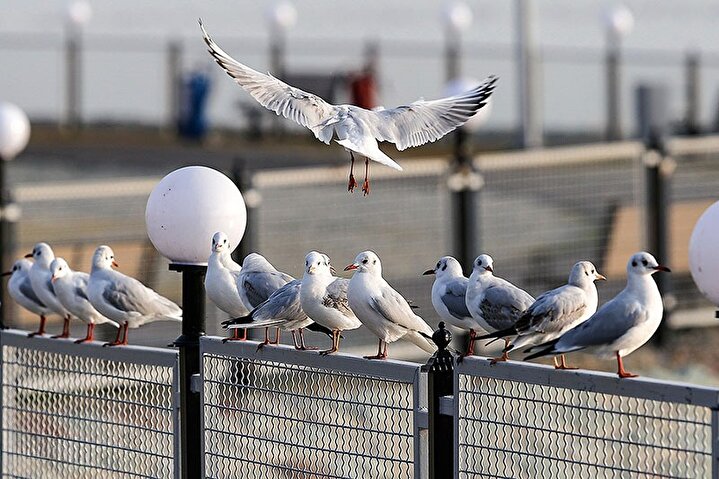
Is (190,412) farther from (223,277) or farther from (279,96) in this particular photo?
(279,96)

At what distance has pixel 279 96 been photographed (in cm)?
607

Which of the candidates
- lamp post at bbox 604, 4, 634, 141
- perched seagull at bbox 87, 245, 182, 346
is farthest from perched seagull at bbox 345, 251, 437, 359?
lamp post at bbox 604, 4, 634, 141

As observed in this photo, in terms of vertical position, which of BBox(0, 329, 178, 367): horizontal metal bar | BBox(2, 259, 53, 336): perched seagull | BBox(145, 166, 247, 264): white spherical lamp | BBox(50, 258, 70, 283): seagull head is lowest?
BBox(0, 329, 178, 367): horizontal metal bar

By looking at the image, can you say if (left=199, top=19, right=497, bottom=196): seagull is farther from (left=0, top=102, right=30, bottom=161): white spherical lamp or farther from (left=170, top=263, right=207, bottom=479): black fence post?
(left=0, top=102, right=30, bottom=161): white spherical lamp

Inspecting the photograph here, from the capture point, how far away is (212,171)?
6094 millimetres

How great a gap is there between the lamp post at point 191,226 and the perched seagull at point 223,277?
0.07 metres

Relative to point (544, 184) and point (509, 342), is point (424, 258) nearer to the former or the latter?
point (544, 184)

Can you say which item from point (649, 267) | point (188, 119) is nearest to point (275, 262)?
point (649, 267)

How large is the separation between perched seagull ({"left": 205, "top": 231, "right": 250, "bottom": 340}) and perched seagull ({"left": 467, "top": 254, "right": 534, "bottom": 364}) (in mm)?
902

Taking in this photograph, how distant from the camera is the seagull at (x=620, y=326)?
186 inches

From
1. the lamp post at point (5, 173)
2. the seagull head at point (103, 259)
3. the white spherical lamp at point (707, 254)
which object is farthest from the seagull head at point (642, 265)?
the lamp post at point (5, 173)

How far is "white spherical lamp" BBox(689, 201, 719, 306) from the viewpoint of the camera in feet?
14.8

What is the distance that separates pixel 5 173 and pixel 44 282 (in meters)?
7.37

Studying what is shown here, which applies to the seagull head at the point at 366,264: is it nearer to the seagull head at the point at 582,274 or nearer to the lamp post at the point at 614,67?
the seagull head at the point at 582,274
